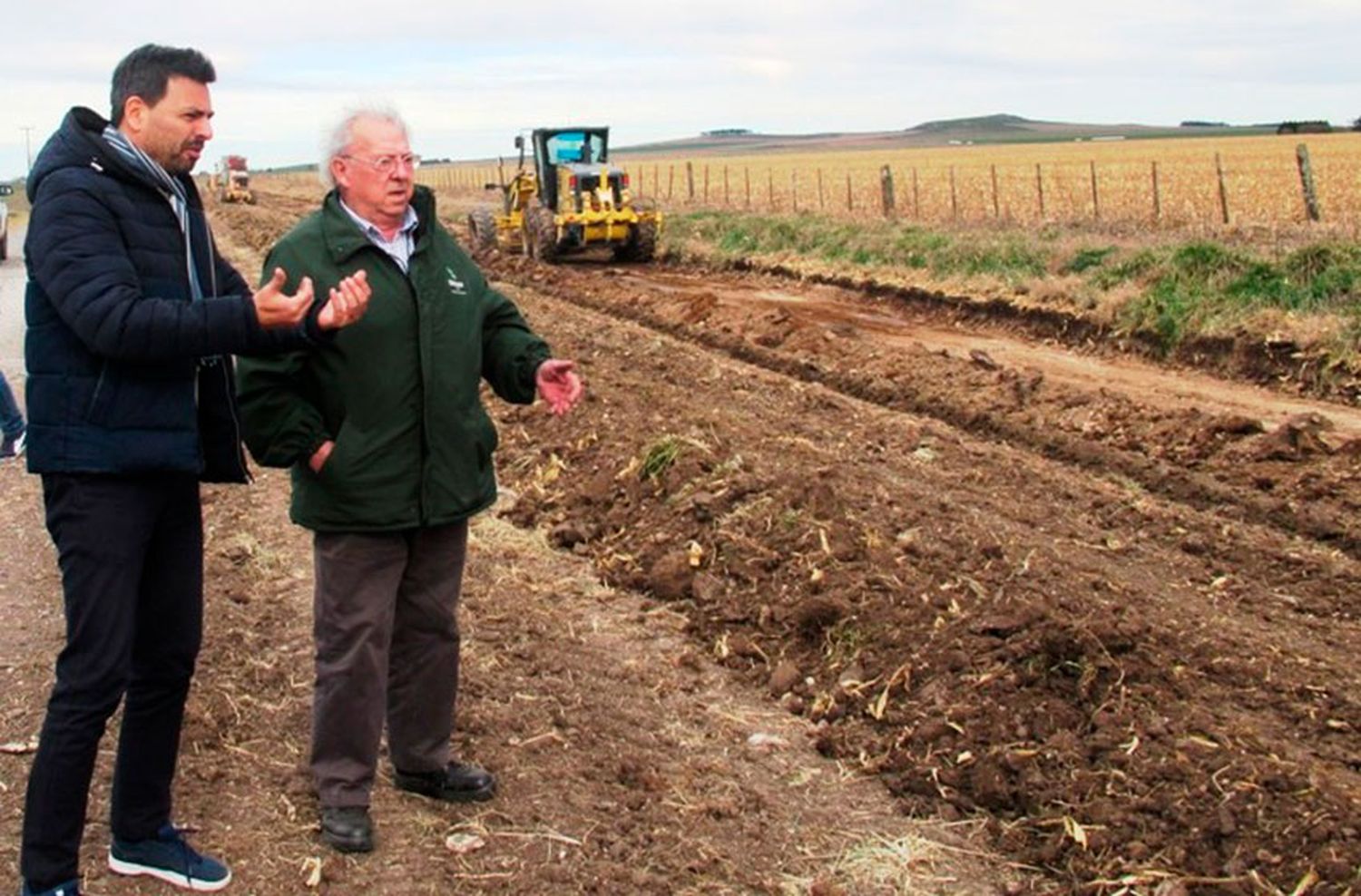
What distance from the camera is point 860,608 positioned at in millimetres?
6176

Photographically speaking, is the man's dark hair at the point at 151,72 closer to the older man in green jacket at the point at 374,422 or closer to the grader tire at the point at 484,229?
the older man in green jacket at the point at 374,422

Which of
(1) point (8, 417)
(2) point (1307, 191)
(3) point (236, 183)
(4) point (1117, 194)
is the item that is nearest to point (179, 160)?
(1) point (8, 417)

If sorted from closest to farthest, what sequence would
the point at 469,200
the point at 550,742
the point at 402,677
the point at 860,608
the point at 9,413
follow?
1. the point at 402,677
2. the point at 550,742
3. the point at 860,608
4. the point at 9,413
5. the point at 469,200

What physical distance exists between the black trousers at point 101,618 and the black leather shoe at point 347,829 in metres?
0.63

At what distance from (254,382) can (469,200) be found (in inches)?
1927

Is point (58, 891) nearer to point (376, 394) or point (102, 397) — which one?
point (102, 397)

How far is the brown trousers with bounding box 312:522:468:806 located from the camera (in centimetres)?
416

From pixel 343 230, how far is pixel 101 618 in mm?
1164

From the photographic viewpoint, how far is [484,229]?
94.3ft

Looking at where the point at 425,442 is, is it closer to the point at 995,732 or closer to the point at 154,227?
the point at 154,227

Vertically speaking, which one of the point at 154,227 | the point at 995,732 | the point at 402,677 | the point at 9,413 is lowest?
the point at 995,732

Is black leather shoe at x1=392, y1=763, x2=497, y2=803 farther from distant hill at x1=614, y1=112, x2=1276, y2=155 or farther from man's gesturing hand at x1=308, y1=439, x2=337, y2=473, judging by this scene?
distant hill at x1=614, y1=112, x2=1276, y2=155

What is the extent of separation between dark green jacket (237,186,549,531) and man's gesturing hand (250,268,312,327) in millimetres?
368

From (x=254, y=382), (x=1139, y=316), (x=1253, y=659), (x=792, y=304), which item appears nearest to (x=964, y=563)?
(x=1253, y=659)
